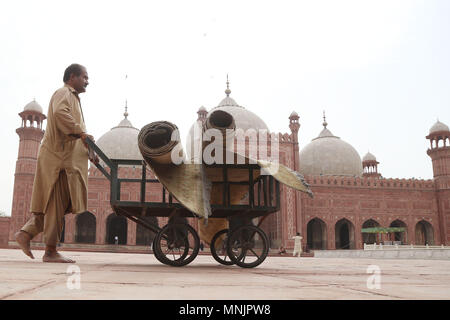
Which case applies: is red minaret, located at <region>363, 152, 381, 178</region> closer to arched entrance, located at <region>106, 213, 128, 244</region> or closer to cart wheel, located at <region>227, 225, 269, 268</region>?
arched entrance, located at <region>106, 213, 128, 244</region>

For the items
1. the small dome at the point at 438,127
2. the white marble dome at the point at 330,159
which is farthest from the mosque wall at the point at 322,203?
the white marble dome at the point at 330,159

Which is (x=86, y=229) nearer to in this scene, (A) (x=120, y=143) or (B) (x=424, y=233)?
(A) (x=120, y=143)

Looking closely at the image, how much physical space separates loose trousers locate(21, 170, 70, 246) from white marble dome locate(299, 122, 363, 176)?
22708mm

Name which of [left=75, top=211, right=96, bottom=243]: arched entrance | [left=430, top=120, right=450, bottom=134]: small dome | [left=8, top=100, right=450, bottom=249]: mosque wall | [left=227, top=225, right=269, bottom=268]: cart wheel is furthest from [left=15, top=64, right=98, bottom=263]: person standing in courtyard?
[left=430, top=120, right=450, bottom=134]: small dome

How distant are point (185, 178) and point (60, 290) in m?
1.90

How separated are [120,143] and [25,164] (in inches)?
222

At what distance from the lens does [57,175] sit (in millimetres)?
2889

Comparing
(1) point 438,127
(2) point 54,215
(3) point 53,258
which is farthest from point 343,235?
(2) point 54,215

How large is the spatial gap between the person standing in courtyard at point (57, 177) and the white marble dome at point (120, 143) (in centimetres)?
1966

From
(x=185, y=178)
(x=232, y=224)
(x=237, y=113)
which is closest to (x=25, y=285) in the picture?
(x=185, y=178)

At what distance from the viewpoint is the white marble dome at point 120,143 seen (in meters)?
23.0

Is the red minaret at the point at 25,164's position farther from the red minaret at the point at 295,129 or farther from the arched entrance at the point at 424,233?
the arched entrance at the point at 424,233

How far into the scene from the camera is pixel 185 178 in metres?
3.04
